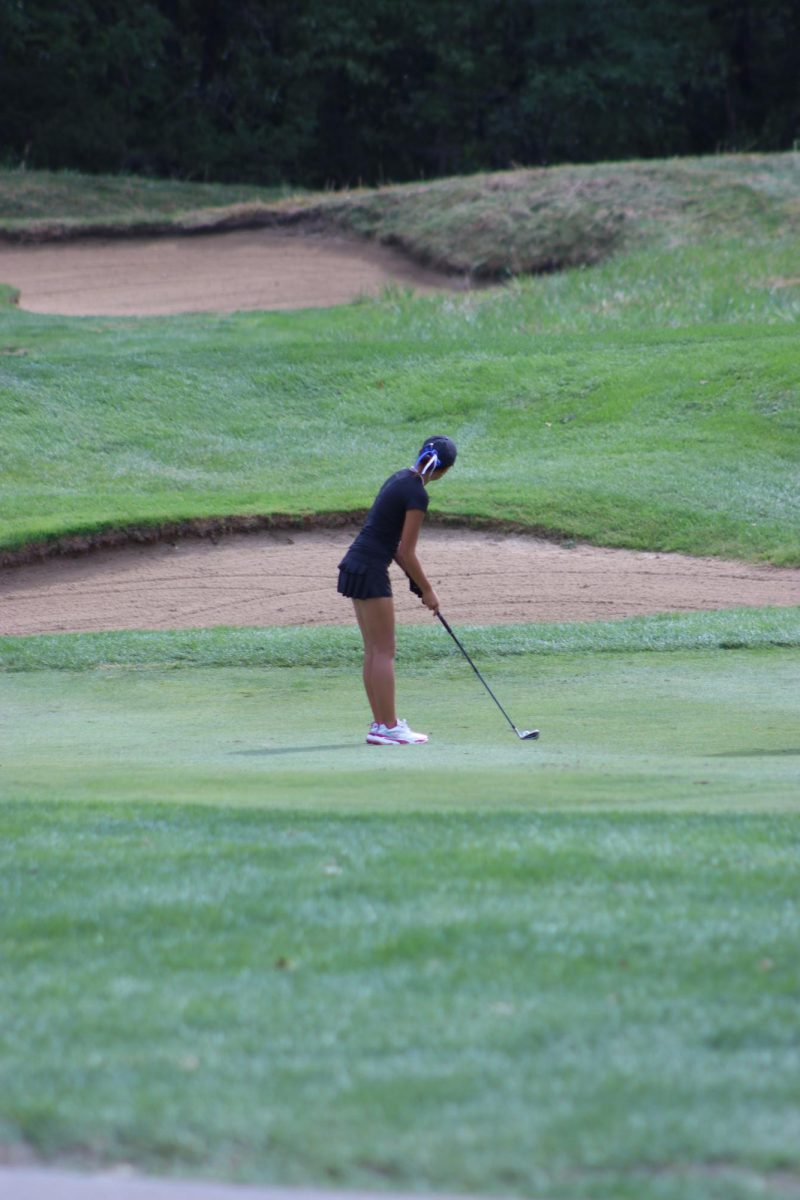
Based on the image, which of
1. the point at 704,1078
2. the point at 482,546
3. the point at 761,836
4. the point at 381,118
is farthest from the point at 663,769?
the point at 381,118

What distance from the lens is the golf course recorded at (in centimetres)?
374

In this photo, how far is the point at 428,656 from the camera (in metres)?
13.1

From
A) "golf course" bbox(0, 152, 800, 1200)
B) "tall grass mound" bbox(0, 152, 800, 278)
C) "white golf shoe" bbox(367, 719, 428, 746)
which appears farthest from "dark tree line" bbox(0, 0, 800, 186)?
"white golf shoe" bbox(367, 719, 428, 746)

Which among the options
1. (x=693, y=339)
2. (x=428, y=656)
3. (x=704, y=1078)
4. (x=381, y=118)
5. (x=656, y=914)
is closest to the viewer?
(x=704, y=1078)

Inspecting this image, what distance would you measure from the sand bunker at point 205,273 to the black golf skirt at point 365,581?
19.8 metres

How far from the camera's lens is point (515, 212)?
31.5 meters

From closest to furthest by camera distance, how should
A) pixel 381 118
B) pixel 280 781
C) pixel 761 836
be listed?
pixel 761 836
pixel 280 781
pixel 381 118

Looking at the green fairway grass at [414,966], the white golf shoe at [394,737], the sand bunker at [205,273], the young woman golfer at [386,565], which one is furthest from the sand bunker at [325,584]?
the sand bunker at [205,273]

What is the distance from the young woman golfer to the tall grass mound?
68.6 feet

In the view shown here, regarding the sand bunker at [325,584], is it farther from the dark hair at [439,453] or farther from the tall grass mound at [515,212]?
the tall grass mound at [515,212]

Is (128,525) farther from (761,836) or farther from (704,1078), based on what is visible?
(704,1078)

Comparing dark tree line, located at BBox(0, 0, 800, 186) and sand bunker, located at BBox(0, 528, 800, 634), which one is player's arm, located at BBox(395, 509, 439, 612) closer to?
sand bunker, located at BBox(0, 528, 800, 634)

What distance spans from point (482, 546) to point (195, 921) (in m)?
12.1

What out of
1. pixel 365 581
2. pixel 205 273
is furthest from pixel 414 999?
pixel 205 273
